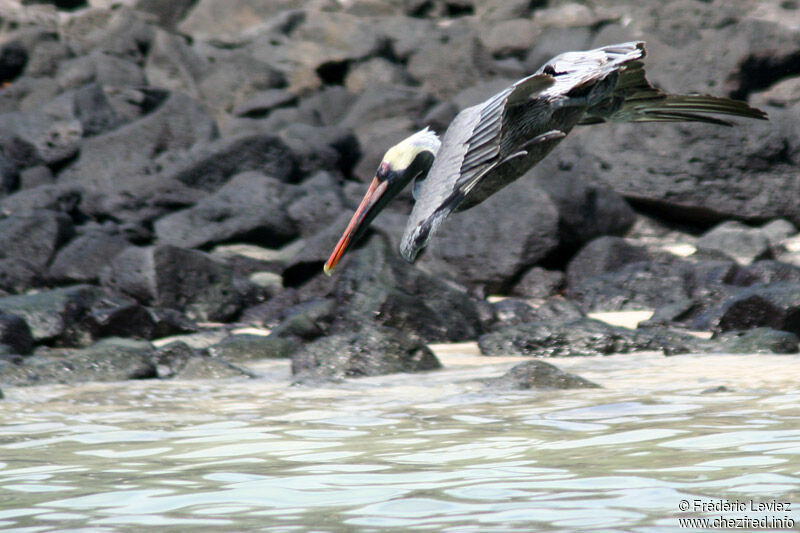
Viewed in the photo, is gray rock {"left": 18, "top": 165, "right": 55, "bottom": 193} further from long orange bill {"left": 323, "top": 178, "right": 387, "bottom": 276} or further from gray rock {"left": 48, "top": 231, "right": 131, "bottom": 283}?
long orange bill {"left": 323, "top": 178, "right": 387, "bottom": 276}

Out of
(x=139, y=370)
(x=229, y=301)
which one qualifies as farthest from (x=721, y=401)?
(x=229, y=301)

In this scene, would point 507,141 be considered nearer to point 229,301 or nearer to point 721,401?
point 721,401

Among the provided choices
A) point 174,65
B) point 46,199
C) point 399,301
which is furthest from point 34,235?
point 174,65

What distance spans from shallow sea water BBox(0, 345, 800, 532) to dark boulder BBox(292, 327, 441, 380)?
22 cm

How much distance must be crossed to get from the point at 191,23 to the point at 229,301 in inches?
583

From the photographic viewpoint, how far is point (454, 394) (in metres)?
6.54

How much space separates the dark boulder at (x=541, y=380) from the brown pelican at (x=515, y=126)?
4.55 feet

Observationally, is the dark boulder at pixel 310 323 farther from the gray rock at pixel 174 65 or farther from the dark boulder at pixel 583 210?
the gray rock at pixel 174 65

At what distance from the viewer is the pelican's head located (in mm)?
5555

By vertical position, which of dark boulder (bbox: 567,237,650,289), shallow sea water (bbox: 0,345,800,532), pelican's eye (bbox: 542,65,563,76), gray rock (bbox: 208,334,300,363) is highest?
pelican's eye (bbox: 542,65,563,76)

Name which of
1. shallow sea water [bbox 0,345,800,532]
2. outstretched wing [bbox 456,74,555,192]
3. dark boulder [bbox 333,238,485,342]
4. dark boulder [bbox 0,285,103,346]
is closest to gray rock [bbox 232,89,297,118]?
dark boulder [bbox 333,238,485,342]

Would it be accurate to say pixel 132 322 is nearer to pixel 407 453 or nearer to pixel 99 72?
pixel 407 453

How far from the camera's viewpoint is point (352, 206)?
13719 mm

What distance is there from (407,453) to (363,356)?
9.33ft
